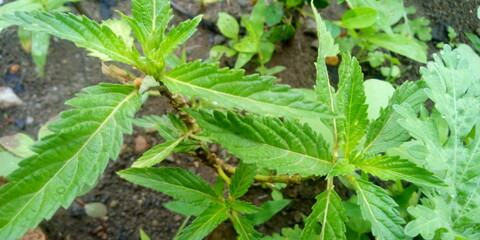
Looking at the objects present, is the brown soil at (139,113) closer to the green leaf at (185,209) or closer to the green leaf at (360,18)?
the green leaf at (185,209)

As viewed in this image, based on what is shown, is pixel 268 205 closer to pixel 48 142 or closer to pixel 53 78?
pixel 48 142

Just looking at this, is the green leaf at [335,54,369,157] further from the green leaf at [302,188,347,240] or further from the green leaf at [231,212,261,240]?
the green leaf at [231,212,261,240]

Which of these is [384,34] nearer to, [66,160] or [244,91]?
[244,91]

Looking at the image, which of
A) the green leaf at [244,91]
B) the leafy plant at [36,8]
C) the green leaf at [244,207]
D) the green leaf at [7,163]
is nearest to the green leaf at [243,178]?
the green leaf at [244,207]

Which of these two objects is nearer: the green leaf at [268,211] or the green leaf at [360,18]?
the green leaf at [268,211]

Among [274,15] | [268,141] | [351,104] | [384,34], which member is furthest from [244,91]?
[384,34]

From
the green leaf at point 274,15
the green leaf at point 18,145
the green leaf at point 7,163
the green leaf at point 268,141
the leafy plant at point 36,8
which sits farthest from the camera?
the green leaf at point 274,15

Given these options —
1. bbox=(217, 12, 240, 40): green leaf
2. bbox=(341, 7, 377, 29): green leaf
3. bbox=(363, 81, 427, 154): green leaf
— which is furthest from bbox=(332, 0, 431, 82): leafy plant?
bbox=(363, 81, 427, 154): green leaf
